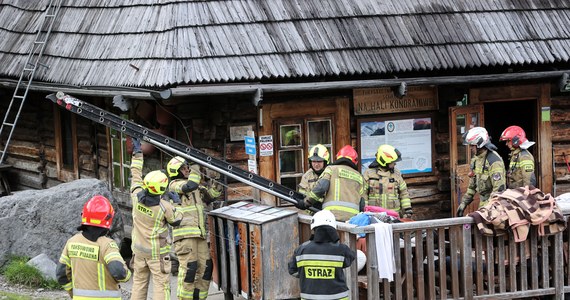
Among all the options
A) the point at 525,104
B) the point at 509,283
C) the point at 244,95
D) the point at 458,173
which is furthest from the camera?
the point at 525,104

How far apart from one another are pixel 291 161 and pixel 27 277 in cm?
365

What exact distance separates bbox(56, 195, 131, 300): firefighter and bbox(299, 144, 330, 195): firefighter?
3.08 m

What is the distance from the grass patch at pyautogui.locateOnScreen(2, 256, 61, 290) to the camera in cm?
1232

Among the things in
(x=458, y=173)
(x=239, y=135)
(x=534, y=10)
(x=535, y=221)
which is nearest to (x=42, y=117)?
(x=239, y=135)

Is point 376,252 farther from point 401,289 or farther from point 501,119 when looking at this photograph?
point 501,119

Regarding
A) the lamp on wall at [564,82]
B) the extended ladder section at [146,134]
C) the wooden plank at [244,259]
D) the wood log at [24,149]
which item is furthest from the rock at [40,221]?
the lamp on wall at [564,82]

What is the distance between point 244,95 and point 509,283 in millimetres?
4049

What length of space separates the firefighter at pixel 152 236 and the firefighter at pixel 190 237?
0.39 metres

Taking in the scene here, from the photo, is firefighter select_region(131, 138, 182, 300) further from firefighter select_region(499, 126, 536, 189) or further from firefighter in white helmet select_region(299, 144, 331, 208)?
firefighter select_region(499, 126, 536, 189)

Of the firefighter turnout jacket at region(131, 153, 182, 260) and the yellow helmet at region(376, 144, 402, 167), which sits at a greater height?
the yellow helmet at region(376, 144, 402, 167)

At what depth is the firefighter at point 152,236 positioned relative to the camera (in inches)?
426

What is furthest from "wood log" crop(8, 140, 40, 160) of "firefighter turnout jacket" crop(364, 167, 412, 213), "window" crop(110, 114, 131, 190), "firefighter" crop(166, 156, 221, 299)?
"firefighter turnout jacket" crop(364, 167, 412, 213)

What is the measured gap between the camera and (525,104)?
15.4 metres

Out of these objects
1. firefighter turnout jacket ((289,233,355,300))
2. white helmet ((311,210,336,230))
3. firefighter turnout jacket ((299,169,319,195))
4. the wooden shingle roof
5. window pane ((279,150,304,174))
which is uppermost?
the wooden shingle roof
